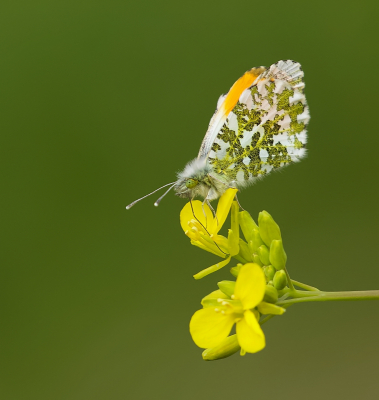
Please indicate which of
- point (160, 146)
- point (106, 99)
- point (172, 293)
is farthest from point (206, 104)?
→ point (172, 293)

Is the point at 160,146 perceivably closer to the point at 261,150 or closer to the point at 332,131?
the point at 332,131

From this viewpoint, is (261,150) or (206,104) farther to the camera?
(206,104)

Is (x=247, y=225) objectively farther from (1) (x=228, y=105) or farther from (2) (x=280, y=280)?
(1) (x=228, y=105)

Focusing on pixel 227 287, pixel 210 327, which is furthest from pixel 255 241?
pixel 210 327

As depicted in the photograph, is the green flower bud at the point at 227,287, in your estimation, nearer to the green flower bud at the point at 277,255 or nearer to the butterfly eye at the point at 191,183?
the green flower bud at the point at 277,255

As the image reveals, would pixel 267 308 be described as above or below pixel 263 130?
below

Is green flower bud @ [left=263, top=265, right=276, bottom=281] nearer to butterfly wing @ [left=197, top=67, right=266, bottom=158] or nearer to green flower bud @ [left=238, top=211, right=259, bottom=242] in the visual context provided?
green flower bud @ [left=238, top=211, right=259, bottom=242]
